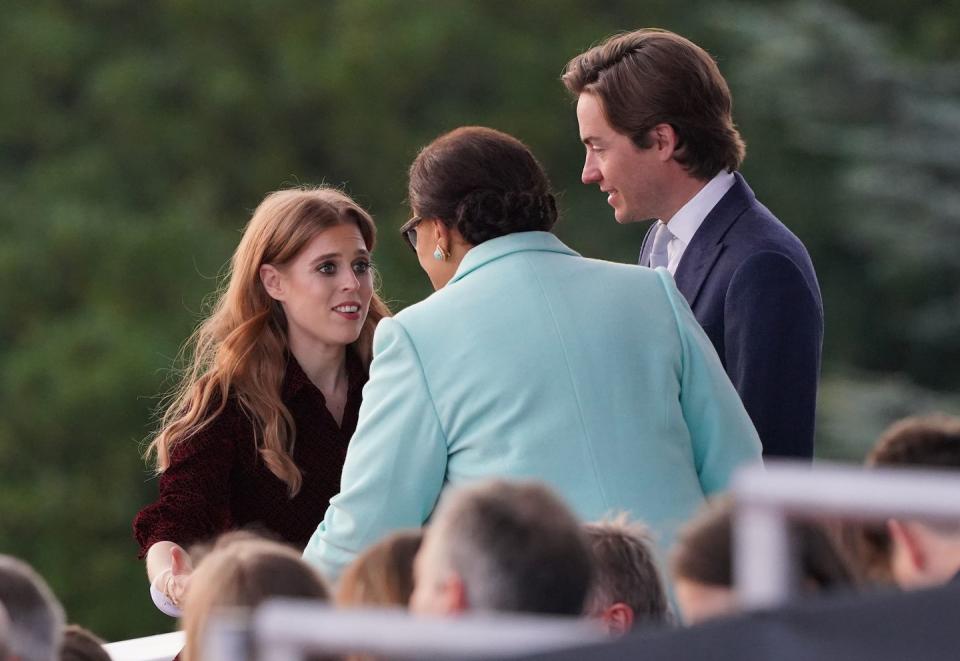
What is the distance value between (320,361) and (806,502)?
2100 millimetres

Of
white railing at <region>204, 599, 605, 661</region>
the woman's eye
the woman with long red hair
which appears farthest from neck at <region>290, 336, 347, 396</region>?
white railing at <region>204, 599, 605, 661</region>

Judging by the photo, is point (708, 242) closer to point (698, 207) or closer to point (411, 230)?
point (698, 207)

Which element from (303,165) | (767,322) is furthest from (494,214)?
(303,165)

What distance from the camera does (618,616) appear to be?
1930 millimetres

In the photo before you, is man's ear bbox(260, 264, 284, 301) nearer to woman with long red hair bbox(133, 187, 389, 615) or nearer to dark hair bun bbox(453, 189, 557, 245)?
woman with long red hair bbox(133, 187, 389, 615)

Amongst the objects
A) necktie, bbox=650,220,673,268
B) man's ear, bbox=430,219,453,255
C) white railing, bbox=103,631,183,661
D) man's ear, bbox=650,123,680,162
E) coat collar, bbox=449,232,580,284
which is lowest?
white railing, bbox=103,631,183,661

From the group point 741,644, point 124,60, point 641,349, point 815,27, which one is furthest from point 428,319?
point 124,60

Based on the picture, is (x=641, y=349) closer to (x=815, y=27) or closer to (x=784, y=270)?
(x=784, y=270)

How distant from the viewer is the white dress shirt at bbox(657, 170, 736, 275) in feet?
9.28

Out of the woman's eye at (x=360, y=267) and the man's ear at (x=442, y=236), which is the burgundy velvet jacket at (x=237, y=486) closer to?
the woman's eye at (x=360, y=267)

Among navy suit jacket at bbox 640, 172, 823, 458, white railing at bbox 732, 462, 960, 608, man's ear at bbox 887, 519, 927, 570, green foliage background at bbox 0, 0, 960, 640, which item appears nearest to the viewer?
white railing at bbox 732, 462, 960, 608

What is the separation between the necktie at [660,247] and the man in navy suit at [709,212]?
0.07ft

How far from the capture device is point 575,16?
400 inches

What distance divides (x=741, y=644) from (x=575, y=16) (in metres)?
9.45
